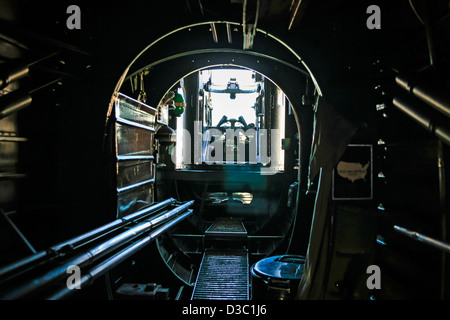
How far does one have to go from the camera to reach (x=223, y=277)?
4.74 meters

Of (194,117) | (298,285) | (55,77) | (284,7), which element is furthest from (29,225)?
(194,117)

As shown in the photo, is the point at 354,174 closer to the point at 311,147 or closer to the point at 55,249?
the point at 311,147

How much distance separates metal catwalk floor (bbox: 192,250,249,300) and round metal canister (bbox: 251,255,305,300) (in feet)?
2.23

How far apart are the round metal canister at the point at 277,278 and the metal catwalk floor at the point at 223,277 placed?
0.68 meters

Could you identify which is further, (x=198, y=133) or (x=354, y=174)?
(x=198, y=133)

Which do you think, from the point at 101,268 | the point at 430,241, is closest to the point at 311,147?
the point at 430,241

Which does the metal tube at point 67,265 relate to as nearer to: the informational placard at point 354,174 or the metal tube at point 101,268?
the metal tube at point 101,268

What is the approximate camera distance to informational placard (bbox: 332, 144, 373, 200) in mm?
3098

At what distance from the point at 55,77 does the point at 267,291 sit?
431 centimetres

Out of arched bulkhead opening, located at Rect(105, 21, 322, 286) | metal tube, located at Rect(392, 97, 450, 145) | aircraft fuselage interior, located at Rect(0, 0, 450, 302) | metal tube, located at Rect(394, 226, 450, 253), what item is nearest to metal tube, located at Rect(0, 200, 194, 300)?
aircraft fuselage interior, located at Rect(0, 0, 450, 302)

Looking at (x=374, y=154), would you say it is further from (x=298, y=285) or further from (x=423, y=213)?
(x=298, y=285)

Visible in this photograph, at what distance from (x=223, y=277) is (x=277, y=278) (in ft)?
5.68

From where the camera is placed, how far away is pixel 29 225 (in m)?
3.14
